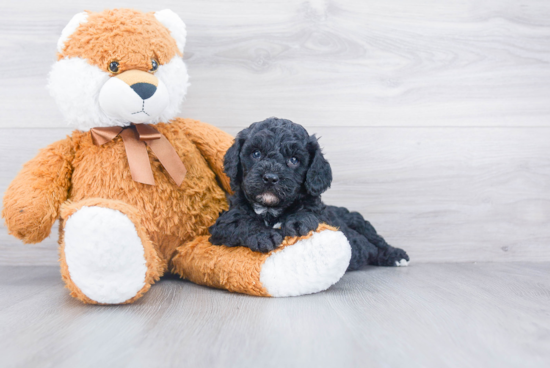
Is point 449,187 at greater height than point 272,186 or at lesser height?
lesser

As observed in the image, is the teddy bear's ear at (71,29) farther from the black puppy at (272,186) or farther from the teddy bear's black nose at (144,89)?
the black puppy at (272,186)

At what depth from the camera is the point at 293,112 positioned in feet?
4.47

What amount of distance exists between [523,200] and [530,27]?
0.56m

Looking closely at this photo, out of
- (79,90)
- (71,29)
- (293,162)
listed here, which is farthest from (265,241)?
(71,29)

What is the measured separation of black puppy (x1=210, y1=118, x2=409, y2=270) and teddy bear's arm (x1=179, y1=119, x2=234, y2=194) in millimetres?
131

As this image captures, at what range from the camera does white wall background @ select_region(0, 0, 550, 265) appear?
4.41 feet

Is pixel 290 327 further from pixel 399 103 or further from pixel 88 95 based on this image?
pixel 399 103

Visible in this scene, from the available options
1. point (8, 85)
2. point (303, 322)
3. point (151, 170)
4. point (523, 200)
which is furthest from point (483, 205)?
point (8, 85)

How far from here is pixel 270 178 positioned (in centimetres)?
90

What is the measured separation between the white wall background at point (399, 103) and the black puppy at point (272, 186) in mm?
385

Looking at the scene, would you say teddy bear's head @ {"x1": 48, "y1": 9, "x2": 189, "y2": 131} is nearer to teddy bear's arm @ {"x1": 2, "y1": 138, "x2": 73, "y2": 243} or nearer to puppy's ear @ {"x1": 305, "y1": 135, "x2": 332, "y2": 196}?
teddy bear's arm @ {"x1": 2, "y1": 138, "x2": 73, "y2": 243}

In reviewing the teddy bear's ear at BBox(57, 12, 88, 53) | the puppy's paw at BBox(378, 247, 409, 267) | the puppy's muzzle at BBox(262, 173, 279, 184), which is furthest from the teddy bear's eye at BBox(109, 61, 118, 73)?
the puppy's paw at BBox(378, 247, 409, 267)

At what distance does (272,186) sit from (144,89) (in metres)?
0.36

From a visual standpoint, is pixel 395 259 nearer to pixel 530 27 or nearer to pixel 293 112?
pixel 293 112
